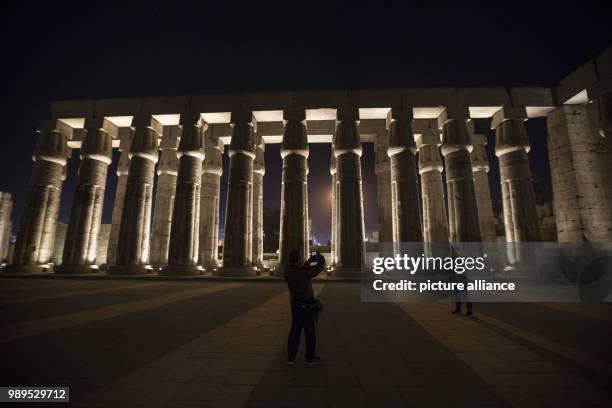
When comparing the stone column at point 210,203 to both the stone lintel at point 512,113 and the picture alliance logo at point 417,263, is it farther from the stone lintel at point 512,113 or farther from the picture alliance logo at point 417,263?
the stone lintel at point 512,113

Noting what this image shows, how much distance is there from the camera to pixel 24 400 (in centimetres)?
284

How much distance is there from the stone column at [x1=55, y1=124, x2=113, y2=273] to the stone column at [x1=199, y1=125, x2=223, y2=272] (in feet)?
21.2

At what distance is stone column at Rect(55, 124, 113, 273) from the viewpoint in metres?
17.0

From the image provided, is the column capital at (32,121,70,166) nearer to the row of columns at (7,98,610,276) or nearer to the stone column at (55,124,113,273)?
the row of columns at (7,98,610,276)

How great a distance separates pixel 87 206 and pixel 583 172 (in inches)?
1117

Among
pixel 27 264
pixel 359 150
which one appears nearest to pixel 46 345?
pixel 359 150

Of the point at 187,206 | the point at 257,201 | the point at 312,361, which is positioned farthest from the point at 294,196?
the point at 312,361

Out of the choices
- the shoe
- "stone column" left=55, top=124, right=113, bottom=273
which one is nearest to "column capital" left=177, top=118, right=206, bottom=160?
"stone column" left=55, top=124, right=113, bottom=273

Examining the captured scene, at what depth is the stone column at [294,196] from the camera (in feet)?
50.9

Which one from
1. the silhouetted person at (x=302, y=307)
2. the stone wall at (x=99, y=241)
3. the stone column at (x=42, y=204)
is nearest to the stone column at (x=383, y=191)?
the silhouetted person at (x=302, y=307)

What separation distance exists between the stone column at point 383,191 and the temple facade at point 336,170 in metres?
0.07

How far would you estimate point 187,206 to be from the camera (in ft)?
55.1

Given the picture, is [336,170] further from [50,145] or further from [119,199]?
[50,145]

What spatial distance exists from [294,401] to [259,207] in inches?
730
